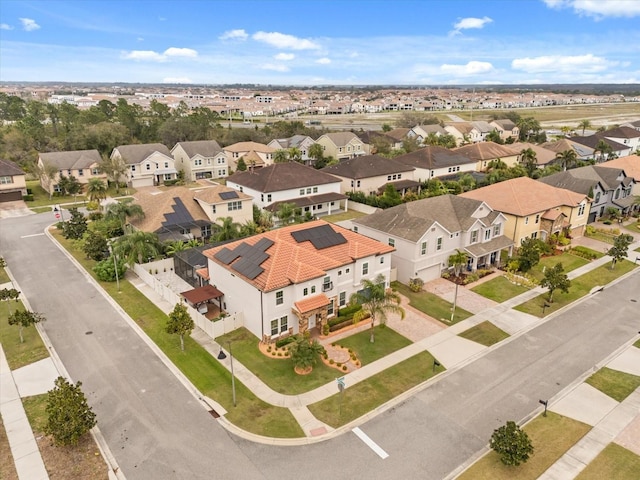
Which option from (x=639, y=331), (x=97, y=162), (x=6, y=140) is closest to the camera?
(x=639, y=331)

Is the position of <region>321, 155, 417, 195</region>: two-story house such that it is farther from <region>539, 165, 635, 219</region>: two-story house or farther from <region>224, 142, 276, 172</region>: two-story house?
<region>224, 142, 276, 172</region>: two-story house

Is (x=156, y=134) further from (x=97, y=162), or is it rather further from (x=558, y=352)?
(x=558, y=352)

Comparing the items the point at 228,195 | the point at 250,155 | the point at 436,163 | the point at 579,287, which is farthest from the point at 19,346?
the point at 250,155

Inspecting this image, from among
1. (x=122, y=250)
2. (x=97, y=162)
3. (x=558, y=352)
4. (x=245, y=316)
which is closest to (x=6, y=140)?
(x=97, y=162)

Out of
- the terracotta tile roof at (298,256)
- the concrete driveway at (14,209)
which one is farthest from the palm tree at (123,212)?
the concrete driveway at (14,209)

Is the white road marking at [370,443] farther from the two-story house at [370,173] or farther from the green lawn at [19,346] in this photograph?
the two-story house at [370,173]
